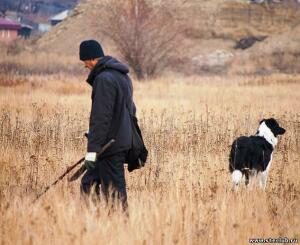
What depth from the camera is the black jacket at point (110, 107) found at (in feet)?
19.9

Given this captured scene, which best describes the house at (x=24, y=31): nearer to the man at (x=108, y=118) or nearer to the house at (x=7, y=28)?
the house at (x=7, y=28)

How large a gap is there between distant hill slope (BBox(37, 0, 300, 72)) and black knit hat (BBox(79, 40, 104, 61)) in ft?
151

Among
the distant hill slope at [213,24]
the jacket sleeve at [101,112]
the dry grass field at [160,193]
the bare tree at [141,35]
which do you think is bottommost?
the dry grass field at [160,193]

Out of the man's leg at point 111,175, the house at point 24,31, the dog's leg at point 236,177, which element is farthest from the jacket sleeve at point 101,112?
the house at point 24,31

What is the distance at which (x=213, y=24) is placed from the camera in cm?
5700

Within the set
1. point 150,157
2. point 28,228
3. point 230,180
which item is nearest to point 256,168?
point 230,180

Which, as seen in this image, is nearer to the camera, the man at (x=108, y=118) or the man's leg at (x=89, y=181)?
the man at (x=108, y=118)

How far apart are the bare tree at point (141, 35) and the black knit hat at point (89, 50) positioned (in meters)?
26.9

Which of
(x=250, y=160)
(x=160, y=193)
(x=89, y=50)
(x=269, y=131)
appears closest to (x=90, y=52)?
(x=89, y=50)

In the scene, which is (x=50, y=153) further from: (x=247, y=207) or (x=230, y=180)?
(x=247, y=207)

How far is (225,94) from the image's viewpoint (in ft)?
72.7

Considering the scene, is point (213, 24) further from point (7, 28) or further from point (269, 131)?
point (269, 131)

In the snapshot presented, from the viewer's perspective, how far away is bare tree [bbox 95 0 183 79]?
113ft

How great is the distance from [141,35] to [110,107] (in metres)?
29.1
